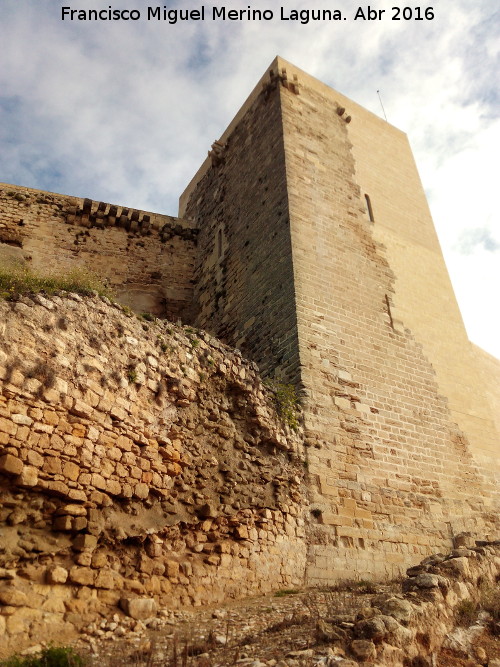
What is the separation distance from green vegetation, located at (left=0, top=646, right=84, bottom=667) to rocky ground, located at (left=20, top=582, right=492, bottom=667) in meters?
0.18

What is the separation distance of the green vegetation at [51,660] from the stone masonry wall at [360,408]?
11.9 feet

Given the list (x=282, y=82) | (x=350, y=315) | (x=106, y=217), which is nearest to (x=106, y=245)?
(x=106, y=217)

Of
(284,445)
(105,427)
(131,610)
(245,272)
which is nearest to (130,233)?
(245,272)

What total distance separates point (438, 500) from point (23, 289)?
6.69 meters

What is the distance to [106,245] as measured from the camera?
488 inches

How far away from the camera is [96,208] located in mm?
12594

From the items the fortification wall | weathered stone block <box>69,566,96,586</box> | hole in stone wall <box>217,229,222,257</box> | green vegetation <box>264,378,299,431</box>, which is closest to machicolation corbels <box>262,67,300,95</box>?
hole in stone wall <box>217,229,222,257</box>

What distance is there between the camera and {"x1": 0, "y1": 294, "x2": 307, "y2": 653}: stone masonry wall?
13.6ft

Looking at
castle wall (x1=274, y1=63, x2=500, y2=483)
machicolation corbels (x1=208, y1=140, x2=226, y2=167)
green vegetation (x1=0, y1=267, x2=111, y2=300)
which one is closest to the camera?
green vegetation (x1=0, y1=267, x2=111, y2=300)

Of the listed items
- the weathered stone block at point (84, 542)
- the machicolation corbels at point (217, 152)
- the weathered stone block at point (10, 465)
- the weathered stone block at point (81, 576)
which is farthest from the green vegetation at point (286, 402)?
the machicolation corbels at point (217, 152)

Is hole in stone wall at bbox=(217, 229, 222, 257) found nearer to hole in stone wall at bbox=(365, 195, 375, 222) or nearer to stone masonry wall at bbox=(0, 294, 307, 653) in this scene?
hole in stone wall at bbox=(365, 195, 375, 222)

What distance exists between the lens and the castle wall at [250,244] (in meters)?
8.83

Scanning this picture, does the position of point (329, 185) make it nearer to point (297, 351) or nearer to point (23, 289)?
point (297, 351)

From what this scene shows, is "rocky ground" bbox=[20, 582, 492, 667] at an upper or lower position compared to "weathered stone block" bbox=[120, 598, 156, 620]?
lower
